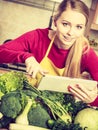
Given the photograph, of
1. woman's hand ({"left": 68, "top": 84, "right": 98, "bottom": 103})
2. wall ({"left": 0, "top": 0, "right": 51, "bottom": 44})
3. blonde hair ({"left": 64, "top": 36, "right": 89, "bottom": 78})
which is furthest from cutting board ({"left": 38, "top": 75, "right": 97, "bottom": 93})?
wall ({"left": 0, "top": 0, "right": 51, "bottom": 44})

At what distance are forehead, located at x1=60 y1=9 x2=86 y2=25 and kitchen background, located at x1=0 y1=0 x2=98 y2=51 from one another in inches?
1.9

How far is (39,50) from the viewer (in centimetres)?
88

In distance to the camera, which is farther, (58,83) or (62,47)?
(62,47)

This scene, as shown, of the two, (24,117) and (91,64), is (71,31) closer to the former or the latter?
(91,64)

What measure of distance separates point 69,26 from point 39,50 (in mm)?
126

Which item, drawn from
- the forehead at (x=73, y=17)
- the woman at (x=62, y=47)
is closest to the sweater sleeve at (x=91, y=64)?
the woman at (x=62, y=47)

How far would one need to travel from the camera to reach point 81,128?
60 centimetres

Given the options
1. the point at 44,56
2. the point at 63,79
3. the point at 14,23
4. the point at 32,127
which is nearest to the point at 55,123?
the point at 32,127

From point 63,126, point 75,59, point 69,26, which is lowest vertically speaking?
point 63,126

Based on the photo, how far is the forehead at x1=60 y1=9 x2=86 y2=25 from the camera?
33.0 inches

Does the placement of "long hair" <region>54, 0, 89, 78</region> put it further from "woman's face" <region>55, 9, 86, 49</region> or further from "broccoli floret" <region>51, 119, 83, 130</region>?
"broccoli floret" <region>51, 119, 83, 130</region>

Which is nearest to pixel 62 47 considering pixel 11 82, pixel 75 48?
pixel 75 48

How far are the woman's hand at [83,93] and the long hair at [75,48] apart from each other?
10 cm

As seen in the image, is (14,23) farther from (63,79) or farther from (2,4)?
(63,79)
